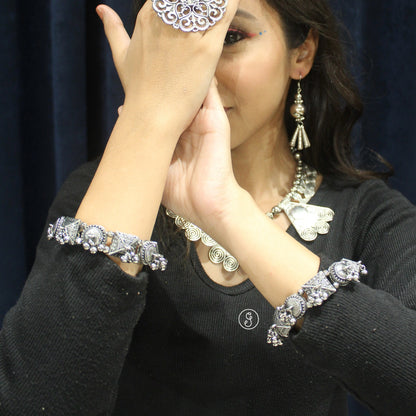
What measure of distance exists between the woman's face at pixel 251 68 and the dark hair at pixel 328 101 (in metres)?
0.07

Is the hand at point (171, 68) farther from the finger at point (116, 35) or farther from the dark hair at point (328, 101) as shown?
the dark hair at point (328, 101)

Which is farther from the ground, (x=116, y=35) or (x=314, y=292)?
(x=116, y=35)

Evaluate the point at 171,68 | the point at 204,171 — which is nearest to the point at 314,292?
the point at 204,171

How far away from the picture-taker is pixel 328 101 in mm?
1100

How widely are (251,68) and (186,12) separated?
0.22 metres

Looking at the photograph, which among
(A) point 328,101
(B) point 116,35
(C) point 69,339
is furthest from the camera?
(A) point 328,101

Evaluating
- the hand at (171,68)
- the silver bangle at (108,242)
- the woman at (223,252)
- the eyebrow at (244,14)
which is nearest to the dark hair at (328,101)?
the woman at (223,252)

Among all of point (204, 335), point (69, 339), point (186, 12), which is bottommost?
point (204, 335)

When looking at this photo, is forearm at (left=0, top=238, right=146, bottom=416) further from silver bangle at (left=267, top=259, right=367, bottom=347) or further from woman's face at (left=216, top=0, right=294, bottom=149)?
woman's face at (left=216, top=0, right=294, bottom=149)

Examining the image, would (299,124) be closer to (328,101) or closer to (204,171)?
(328,101)

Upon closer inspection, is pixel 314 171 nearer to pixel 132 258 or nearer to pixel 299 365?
pixel 299 365

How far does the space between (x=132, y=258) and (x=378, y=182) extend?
22.0 inches

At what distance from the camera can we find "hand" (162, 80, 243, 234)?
2.49ft


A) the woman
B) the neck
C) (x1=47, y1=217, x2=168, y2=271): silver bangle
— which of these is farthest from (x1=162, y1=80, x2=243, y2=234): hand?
the neck
